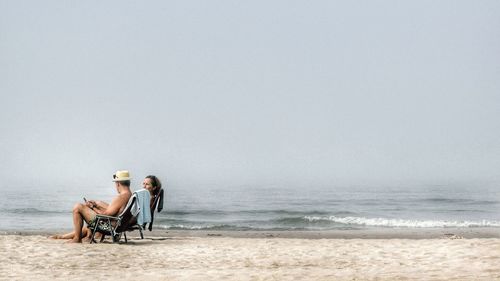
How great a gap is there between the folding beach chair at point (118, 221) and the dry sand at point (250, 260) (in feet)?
0.98

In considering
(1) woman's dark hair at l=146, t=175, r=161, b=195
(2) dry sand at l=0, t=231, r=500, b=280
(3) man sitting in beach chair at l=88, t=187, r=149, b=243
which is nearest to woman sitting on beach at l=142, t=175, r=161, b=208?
(1) woman's dark hair at l=146, t=175, r=161, b=195

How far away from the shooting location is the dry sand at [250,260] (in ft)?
29.6

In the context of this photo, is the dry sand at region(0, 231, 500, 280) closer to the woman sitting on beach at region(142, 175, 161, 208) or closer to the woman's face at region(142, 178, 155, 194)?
the woman sitting on beach at region(142, 175, 161, 208)

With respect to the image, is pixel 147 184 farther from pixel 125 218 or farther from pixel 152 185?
pixel 125 218

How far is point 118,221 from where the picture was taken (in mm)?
12188

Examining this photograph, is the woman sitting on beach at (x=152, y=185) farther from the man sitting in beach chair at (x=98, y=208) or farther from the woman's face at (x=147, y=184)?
the man sitting in beach chair at (x=98, y=208)

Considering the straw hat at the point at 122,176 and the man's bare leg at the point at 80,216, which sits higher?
the straw hat at the point at 122,176

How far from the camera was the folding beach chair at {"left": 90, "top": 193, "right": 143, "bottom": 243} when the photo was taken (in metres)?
12.1

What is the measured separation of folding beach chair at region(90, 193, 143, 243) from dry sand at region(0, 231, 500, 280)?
30cm

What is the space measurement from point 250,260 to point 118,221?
2.80m

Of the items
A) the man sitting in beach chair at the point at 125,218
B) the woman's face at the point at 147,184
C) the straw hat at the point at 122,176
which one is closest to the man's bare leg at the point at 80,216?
the man sitting in beach chair at the point at 125,218

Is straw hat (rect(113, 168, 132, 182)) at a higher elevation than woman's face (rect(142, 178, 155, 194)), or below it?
higher

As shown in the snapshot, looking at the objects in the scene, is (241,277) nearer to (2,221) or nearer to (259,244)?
(259,244)

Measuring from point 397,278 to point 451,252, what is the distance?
265 centimetres
